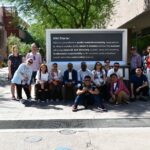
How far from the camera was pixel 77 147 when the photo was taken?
8016 millimetres

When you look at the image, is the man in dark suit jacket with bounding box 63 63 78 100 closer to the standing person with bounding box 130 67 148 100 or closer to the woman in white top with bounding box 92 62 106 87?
the woman in white top with bounding box 92 62 106 87

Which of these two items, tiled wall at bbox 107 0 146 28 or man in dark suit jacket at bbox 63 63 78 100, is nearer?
man in dark suit jacket at bbox 63 63 78 100

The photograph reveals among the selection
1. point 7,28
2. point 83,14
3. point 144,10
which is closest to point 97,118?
point 144,10

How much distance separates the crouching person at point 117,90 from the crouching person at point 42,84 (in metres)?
2.00

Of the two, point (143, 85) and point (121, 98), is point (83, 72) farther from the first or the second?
point (143, 85)

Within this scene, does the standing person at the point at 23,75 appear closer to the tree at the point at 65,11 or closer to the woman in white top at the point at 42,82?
the woman in white top at the point at 42,82

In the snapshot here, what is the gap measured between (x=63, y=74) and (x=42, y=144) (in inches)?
230

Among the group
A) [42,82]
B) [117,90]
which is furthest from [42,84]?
[117,90]

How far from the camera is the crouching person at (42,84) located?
13484 mm

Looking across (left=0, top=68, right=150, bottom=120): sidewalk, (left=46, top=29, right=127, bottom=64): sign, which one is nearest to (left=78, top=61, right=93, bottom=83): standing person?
(left=46, top=29, right=127, bottom=64): sign

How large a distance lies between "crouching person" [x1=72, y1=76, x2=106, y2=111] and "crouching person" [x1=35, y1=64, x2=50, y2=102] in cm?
154

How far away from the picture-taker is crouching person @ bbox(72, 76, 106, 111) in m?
12.0

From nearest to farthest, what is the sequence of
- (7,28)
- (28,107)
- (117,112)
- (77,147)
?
(77,147), (117,112), (28,107), (7,28)

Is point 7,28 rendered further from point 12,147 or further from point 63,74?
point 12,147
